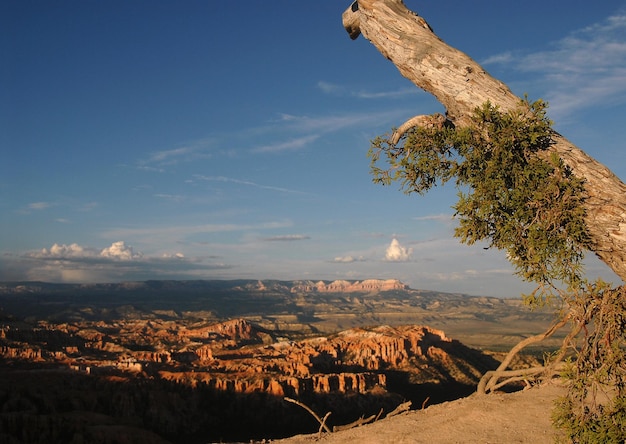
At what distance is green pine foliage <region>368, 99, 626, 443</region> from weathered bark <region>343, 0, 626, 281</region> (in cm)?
27


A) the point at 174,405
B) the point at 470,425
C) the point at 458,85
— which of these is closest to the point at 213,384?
the point at 174,405

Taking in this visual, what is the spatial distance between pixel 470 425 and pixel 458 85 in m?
8.45

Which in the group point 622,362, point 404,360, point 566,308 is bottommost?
point 404,360

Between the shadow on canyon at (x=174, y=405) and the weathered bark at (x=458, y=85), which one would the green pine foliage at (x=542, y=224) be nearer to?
the weathered bark at (x=458, y=85)

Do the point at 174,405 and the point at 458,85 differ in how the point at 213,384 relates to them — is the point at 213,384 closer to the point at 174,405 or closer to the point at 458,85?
the point at 174,405

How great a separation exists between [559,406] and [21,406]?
237 ft

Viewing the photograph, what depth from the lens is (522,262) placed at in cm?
1020

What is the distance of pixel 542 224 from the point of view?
9609 millimetres

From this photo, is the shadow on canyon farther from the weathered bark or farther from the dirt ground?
the weathered bark

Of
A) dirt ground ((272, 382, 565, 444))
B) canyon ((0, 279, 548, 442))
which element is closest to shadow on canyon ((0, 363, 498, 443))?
canyon ((0, 279, 548, 442))

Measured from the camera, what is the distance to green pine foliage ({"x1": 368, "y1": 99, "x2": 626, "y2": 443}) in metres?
9.04

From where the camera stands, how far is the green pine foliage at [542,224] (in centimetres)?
904

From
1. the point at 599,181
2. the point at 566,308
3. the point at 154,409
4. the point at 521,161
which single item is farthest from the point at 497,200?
the point at 154,409

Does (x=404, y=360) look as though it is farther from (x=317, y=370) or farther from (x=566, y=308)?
(x=566, y=308)
